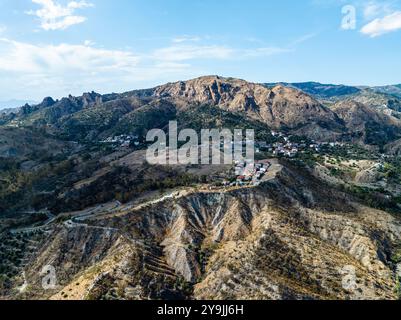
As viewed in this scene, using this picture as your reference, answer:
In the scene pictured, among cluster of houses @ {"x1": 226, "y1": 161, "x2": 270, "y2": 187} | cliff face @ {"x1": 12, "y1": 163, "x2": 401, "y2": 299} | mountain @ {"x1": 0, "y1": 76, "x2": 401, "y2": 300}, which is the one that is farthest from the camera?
cluster of houses @ {"x1": 226, "y1": 161, "x2": 270, "y2": 187}

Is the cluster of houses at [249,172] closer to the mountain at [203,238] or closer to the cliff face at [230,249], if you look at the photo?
the mountain at [203,238]

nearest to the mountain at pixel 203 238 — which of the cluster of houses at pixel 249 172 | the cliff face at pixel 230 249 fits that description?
the cliff face at pixel 230 249

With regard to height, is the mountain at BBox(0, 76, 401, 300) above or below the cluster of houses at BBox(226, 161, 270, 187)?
below

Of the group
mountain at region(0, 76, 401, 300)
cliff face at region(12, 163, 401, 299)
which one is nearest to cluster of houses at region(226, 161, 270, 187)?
mountain at region(0, 76, 401, 300)

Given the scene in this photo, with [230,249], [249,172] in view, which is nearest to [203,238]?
Result: [230,249]

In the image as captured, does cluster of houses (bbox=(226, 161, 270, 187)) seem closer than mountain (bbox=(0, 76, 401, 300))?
No

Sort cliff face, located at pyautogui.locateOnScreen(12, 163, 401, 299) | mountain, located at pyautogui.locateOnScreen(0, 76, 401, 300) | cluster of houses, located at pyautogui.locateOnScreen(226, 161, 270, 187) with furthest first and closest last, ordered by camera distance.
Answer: cluster of houses, located at pyautogui.locateOnScreen(226, 161, 270, 187)
mountain, located at pyautogui.locateOnScreen(0, 76, 401, 300)
cliff face, located at pyautogui.locateOnScreen(12, 163, 401, 299)

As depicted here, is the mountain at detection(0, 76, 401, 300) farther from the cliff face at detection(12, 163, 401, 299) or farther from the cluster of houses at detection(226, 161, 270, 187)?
the cluster of houses at detection(226, 161, 270, 187)
